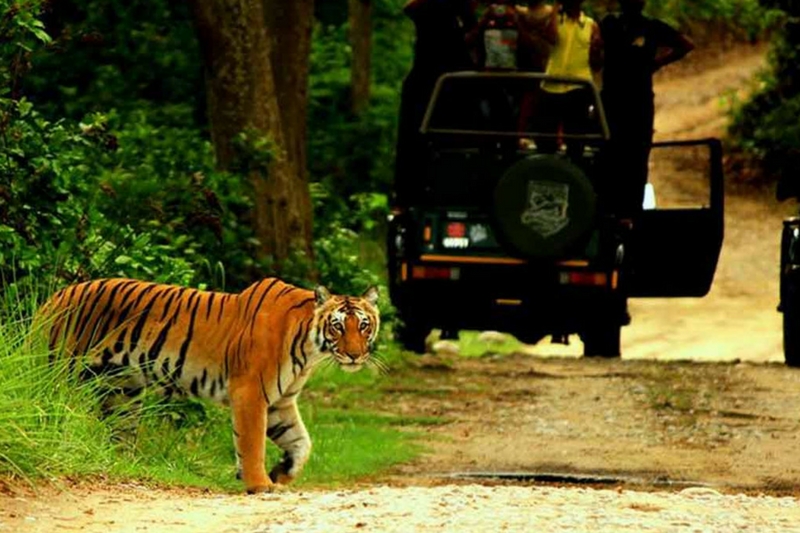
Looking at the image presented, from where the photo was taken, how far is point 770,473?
48.5ft

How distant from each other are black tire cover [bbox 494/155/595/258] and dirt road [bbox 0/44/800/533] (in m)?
1.23

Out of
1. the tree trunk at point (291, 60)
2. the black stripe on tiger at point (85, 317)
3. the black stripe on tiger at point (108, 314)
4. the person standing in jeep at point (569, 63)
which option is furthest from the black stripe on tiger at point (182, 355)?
the tree trunk at point (291, 60)

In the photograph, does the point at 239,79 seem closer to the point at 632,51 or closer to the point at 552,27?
the point at 552,27

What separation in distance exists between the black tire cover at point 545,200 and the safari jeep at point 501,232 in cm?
4

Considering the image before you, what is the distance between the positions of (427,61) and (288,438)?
987 cm

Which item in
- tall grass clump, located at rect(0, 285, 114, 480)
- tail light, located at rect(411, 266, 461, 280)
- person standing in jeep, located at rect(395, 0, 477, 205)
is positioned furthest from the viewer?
person standing in jeep, located at rect(395, 0, 477, 205)

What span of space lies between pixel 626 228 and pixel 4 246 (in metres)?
8.47

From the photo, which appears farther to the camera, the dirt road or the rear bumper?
the rear bumper

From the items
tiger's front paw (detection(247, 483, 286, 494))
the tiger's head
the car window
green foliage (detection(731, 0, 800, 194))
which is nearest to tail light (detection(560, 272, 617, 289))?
the car window

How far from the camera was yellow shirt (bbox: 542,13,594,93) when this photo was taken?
21.7 meters

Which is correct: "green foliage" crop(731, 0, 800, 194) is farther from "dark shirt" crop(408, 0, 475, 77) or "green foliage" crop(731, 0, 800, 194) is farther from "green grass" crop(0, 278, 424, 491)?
"green grass" crop(0, 278, 424, 491)

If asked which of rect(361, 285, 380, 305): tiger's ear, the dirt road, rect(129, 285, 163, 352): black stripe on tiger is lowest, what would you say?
the dirt road

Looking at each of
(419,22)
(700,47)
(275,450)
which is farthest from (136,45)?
(700,47)

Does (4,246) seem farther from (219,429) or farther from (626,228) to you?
(626,228)
